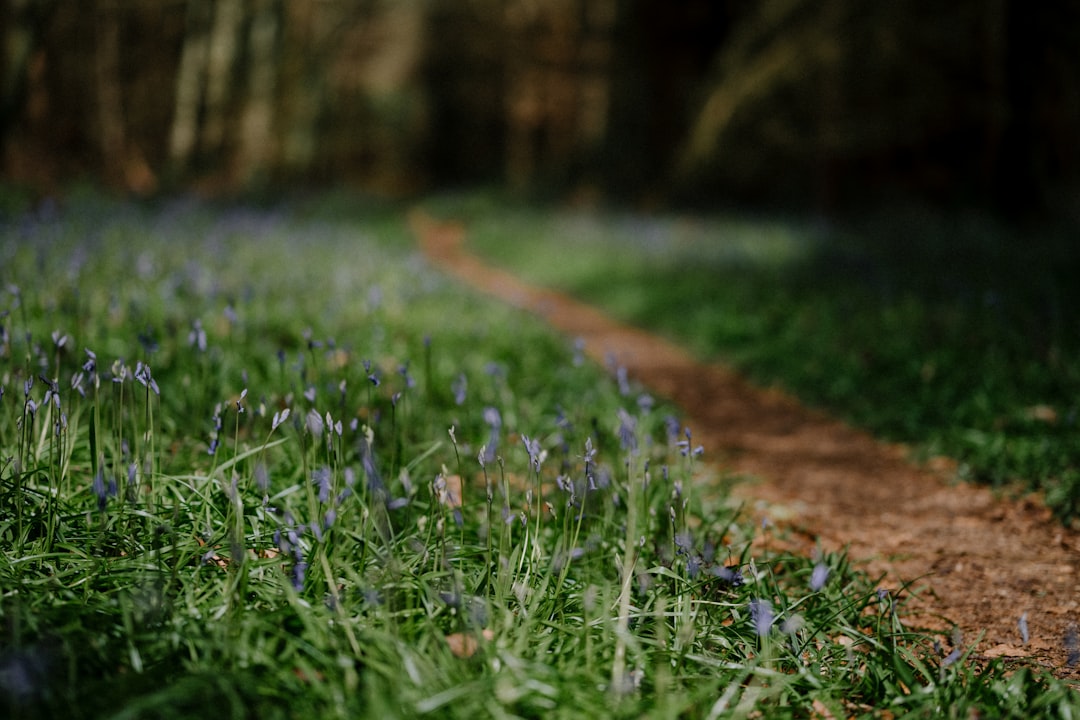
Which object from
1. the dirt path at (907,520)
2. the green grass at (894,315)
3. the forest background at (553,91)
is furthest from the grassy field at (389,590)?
the forest background at (553,91)

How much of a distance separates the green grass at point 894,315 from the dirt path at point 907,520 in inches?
9.7

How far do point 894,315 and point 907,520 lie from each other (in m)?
3.60

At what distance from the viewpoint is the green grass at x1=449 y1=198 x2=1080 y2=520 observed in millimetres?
4375

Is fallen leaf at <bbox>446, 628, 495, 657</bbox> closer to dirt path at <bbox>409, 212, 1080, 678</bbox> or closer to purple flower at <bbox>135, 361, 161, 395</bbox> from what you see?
purple flower at <bbox>135, 361, 161, 395</bbox>

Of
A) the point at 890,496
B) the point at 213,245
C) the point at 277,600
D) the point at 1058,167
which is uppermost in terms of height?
the point at 1058,167

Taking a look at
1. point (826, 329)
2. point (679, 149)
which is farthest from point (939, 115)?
point (826, 329)

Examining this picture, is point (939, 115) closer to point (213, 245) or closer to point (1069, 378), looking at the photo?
point (1069, 378)

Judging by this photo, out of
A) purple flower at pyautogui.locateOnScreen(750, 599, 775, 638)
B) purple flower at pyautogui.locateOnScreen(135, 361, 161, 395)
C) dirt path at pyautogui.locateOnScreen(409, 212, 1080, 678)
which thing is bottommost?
dirt path at pyautogui.locateOnScreen(409, 212, 1080, 678)

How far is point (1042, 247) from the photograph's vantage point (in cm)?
845

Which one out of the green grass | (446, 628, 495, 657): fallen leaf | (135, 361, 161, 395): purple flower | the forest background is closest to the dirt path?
the green grass

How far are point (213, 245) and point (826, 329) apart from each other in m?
5.75

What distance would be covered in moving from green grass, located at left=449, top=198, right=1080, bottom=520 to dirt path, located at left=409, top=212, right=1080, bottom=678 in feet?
0.81

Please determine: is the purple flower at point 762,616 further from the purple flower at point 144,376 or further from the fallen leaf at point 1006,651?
the purple flower at point 144,376

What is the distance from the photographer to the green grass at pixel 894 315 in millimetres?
4375
